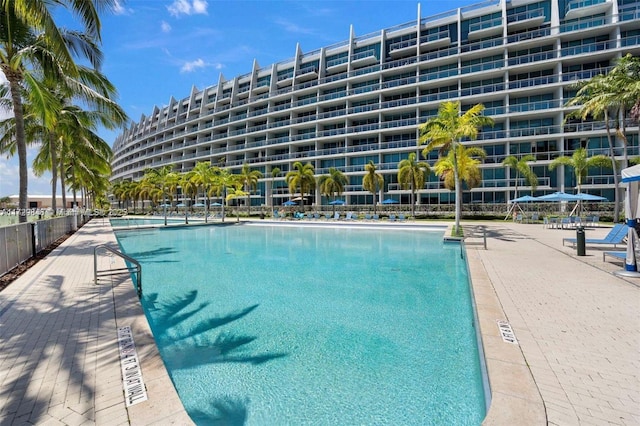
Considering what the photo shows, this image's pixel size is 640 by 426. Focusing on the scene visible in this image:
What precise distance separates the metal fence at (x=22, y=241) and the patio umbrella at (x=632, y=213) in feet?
50.2

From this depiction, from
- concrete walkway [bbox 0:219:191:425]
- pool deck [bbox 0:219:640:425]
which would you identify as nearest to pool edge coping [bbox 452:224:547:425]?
pool deck [bbox 0:219:640:425]

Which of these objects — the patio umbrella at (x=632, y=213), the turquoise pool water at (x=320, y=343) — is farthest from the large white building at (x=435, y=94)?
the turquoise pool water at (x=320, y=343)

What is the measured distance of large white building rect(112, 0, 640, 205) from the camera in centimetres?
3328

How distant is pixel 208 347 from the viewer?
530cm

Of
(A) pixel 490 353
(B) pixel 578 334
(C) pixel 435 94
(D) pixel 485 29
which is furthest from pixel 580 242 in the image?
(D) pixel 485 29

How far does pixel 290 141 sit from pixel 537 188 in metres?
32.5

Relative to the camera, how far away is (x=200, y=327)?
617 centimetres

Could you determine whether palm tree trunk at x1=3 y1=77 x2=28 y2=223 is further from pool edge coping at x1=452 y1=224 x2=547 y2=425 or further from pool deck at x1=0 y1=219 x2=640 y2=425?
pool edge coping at x1=452 y1=224 x2=547 y2=425

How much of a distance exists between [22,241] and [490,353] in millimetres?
13155

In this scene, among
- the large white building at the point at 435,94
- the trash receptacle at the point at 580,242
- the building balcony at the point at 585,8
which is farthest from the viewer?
the large white building at the point at 435,94

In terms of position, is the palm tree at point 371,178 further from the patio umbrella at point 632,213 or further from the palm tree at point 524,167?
the patio umbrella at point 632,213

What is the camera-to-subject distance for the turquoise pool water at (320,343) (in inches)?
149

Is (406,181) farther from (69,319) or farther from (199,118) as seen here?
(199,118)

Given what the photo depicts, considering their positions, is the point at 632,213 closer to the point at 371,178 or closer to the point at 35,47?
the point at 35,47
